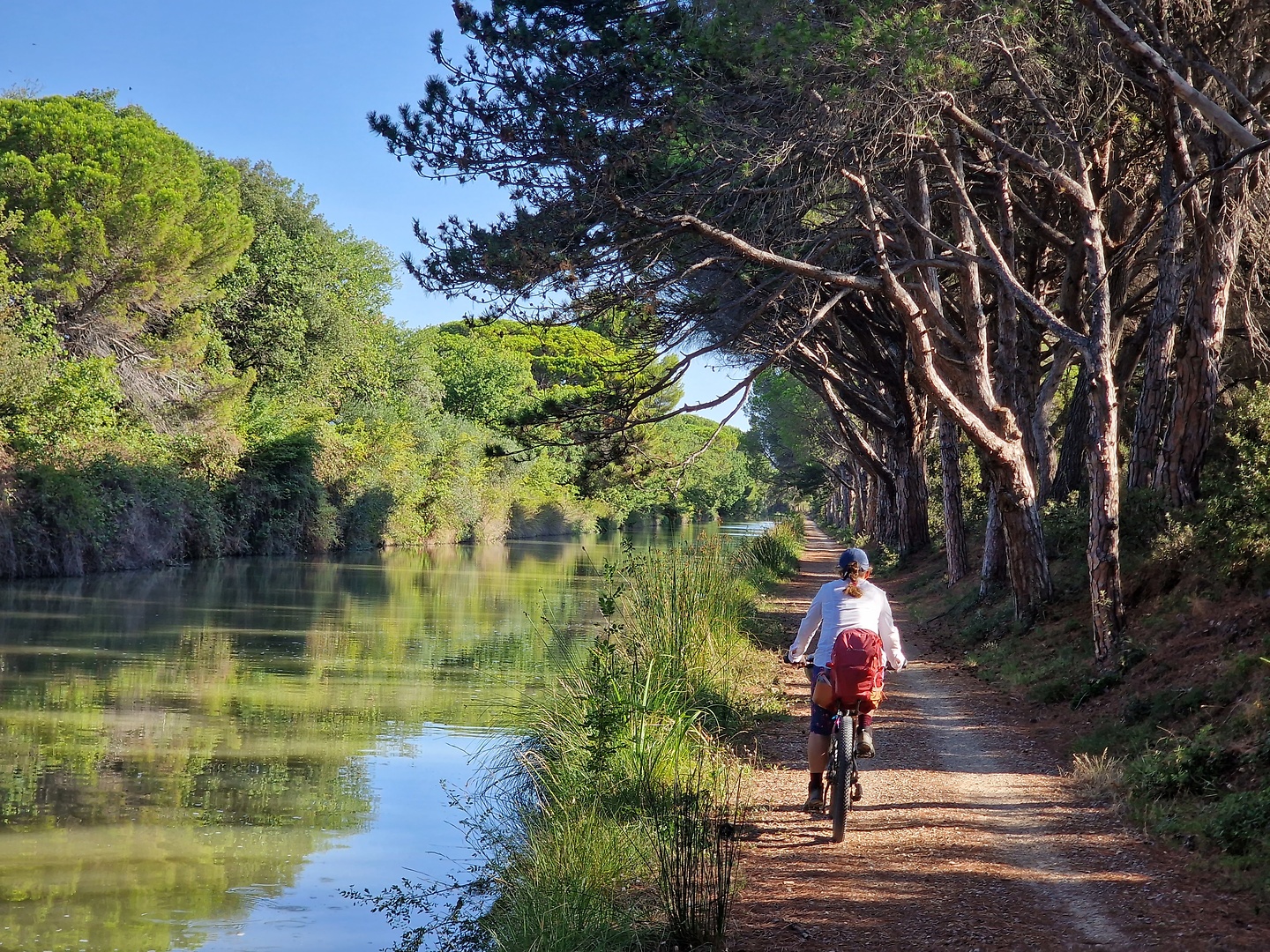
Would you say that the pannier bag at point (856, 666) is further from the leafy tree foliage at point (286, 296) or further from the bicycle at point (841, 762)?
the leafy tree foliage at point (286, 296)

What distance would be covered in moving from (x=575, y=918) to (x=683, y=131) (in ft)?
25.9

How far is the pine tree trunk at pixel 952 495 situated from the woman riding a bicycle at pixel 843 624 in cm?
1459

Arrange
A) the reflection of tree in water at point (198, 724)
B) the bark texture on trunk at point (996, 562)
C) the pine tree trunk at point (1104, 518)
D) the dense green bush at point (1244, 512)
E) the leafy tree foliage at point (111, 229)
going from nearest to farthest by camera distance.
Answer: the reflection of tree in water at point (198, 724)
the dense green bush at point (1244, 512)
the pine tree trunk at point (1104, 518)
the bark texture on trunk at point (996, 562)
the leafy tree foliage at point (111, 229)

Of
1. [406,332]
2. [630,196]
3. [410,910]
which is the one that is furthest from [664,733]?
[406,332]

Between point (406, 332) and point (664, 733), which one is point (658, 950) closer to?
point (664, 733)

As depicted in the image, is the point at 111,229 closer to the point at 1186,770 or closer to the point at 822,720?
the point at 822,720

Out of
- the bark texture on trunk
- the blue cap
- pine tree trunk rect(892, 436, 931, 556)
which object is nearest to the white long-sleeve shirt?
the blue cap

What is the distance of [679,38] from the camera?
39.7 feet

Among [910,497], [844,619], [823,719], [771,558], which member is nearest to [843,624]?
[844,619]

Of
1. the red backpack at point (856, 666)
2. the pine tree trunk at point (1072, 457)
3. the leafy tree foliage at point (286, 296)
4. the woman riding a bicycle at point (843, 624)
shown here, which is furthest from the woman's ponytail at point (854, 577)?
the leafy tree foliage at point (286, 296)

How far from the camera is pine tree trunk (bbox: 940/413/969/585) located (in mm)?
21812

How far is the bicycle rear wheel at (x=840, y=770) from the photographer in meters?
7.23

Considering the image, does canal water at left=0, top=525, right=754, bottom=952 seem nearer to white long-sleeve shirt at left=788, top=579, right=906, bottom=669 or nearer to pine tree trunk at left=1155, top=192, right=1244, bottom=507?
white long-sleeve shirt at left=788, top=579, right=906, bottom=669

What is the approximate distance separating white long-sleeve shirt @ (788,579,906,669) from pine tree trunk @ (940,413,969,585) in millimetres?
14573
